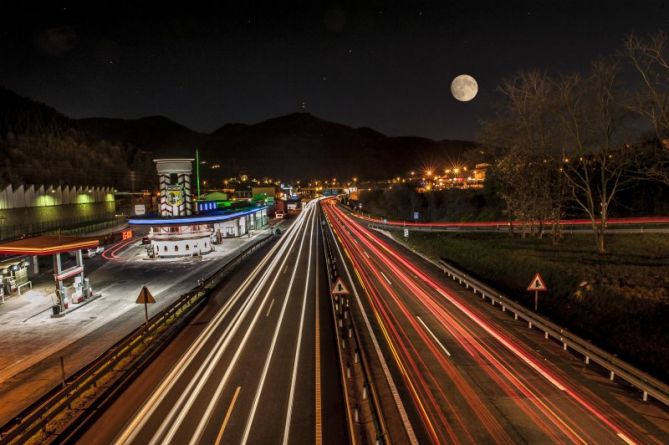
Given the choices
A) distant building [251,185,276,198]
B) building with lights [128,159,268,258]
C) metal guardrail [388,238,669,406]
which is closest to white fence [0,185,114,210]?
building with lights [128,159,268,258]

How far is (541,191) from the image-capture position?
40.2m

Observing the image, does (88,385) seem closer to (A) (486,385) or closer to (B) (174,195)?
(A) (486,385)

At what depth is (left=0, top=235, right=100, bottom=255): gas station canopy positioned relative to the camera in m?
23.4

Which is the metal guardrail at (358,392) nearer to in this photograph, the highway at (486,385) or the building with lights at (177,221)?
the highway at (486,385)

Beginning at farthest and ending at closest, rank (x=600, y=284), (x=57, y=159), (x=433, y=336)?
(x=57, y=159) → (x=600, y=284) → (x=433, y=336)

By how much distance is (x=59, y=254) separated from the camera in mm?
23969

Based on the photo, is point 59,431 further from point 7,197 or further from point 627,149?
point 7,197

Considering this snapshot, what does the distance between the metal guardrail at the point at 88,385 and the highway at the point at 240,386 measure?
2.01ft

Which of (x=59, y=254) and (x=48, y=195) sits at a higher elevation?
(x=48, y=195)

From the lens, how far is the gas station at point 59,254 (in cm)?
Result: 2241

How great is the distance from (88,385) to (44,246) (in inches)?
580

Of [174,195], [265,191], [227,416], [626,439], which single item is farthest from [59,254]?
[265,191]

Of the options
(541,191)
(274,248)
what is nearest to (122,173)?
(274,248)

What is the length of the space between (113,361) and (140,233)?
56.5m
